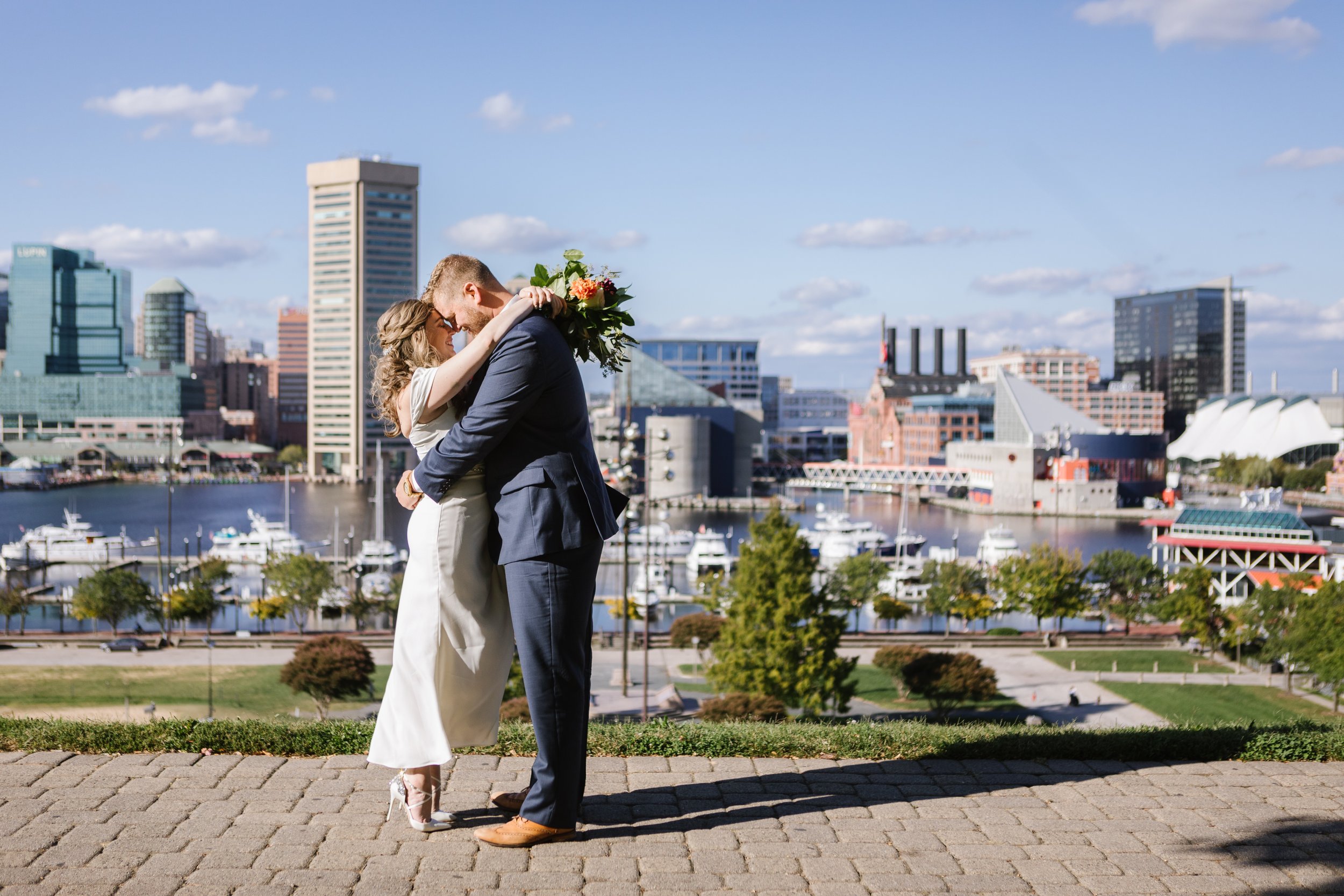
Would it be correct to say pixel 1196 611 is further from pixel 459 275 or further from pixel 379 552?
pixel 379 552

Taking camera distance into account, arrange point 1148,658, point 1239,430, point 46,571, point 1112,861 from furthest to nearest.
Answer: point 1239,430, point 46,571, point 1148,658, point 1112,861

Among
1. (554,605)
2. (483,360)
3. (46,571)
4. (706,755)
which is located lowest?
(46,571)

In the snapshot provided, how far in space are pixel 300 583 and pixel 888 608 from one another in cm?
1346

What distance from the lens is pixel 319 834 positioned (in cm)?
274

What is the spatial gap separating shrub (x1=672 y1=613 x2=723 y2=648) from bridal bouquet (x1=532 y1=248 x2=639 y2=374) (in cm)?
1777

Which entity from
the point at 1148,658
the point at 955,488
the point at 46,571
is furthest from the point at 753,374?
the point at 1148,658

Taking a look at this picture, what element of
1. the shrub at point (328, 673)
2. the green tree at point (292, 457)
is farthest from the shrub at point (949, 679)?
the green tree at point (292, 457)

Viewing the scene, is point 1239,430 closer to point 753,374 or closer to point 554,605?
point 753,374

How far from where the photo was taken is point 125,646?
21844 millimetres

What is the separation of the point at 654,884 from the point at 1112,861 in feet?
3.51

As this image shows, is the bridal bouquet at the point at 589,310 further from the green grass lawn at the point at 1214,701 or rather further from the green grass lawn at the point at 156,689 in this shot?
the green grass lawn at the point at 1214,701

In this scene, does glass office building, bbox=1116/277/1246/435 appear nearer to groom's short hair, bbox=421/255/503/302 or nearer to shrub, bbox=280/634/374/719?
shrub, bbox=280/634/374/719

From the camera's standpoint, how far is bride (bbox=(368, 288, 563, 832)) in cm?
275

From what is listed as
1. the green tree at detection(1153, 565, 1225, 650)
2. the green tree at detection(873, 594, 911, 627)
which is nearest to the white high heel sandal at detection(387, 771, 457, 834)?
the green tree at detection(1153, 565, 1225, 650)
